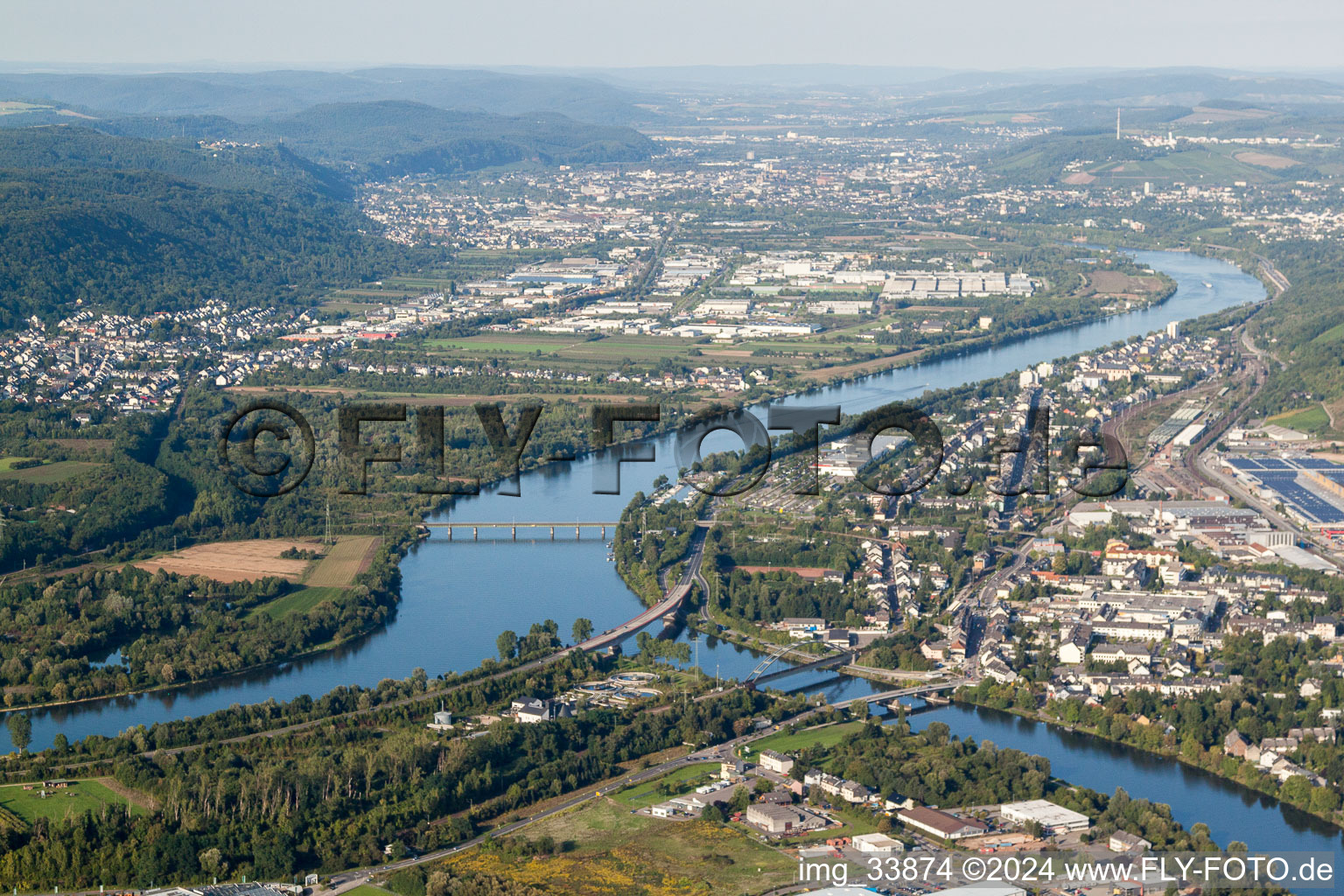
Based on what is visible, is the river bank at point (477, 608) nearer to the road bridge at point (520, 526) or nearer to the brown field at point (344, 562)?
the road bridge at point (520, 526)

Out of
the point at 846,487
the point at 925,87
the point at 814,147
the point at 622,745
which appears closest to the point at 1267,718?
the point at 622,745

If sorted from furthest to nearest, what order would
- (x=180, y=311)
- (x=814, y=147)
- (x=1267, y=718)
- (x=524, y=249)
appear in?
1. (x=814, y=147)
2. (x=524, y=249)
3. (x=180, y=311)
4. (x=1267, y=718)

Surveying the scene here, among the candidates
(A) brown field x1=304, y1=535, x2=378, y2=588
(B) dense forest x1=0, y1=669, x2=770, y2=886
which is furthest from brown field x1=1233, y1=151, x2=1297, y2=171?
(B) dense forest x1=0, y1=669, x2=770, y2=886

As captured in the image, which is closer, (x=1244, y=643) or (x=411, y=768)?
(x=411, y=768)

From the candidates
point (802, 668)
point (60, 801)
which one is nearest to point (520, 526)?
point (802, 668)

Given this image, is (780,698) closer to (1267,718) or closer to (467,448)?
(1267,718)

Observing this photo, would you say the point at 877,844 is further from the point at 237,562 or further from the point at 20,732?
the point at 237,562
